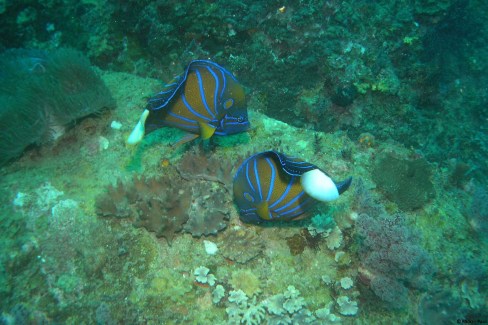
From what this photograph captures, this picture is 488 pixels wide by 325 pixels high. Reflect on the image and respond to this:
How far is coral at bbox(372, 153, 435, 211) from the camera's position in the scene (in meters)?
4.13

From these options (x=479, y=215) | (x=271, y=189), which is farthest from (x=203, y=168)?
(x=479, y=215)

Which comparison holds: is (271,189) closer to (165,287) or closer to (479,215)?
(165,287)

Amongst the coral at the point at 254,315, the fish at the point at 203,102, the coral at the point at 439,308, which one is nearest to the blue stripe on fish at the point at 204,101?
the fish at the point at 203,102

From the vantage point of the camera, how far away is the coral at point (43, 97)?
386 centimetres

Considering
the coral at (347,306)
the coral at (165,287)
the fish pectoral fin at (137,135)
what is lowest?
the coral at (347,306)

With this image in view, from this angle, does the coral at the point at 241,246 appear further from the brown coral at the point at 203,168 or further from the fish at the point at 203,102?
the fish at the point at 203,102

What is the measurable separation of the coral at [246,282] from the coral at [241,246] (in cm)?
13

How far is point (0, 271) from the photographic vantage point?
9.53ft

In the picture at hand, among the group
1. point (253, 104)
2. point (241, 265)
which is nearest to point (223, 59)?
point (253, 104)

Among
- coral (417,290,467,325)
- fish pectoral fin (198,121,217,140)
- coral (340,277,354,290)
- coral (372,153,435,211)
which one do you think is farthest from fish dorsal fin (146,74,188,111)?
coral (417,290,467,325)

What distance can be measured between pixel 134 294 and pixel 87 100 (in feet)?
9.14

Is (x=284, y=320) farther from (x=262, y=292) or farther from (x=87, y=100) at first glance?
(x=87, y=100)

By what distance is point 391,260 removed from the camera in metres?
3.30

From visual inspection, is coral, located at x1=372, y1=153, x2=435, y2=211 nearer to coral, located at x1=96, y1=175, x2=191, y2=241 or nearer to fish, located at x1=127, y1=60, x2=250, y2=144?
fish, located at x1=127, y1=60, x2=250, y2=144
